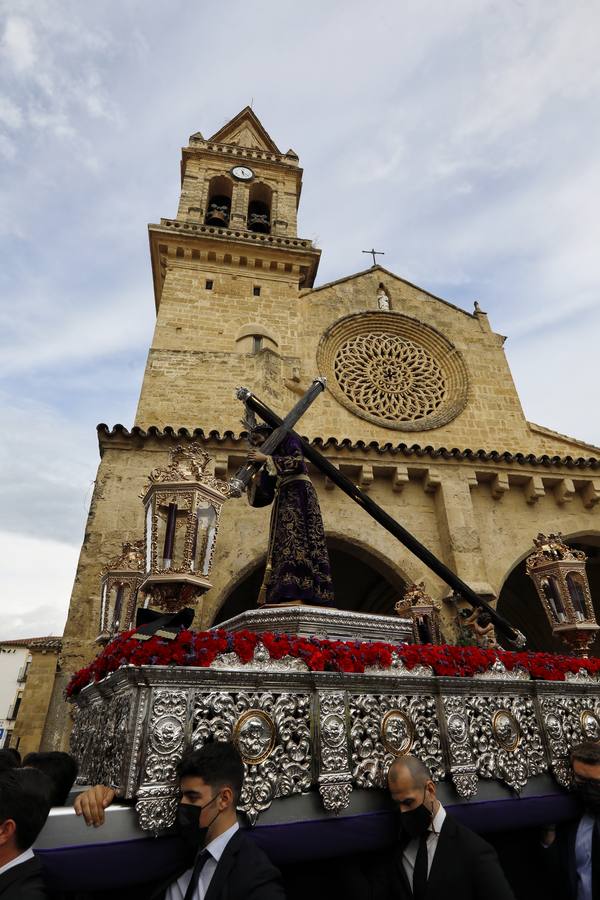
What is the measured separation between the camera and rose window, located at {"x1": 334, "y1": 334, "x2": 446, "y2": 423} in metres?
13.1

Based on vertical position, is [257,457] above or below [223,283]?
below

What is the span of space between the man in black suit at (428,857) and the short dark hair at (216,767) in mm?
946

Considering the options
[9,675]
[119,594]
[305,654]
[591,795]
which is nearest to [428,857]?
[305,654]

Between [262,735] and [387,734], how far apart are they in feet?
2.85

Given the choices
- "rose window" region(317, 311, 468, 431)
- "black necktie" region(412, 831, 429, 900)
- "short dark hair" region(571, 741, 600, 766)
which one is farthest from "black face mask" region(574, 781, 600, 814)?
"rose window" region(317, 311, 468, 431)

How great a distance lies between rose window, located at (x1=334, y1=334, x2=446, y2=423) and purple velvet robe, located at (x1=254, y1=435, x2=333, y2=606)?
825 cm

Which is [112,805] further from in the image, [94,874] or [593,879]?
[593,879]

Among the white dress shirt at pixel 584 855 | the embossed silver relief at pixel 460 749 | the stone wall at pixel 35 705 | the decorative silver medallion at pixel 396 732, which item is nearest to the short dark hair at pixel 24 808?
the decorative silver medallion at pixel 396 732

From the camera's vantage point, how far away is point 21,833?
1972 mm

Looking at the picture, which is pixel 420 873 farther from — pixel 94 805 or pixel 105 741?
pixel 105 741

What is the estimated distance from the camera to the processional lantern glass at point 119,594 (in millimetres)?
6281

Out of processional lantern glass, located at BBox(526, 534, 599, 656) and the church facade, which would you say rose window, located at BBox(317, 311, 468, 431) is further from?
processional lantern glass, located at BBox(526, 534, 599, 656)

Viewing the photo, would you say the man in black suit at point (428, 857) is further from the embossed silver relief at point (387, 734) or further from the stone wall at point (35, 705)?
the stone wall at point (35, 705)

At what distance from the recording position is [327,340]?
14078mm
